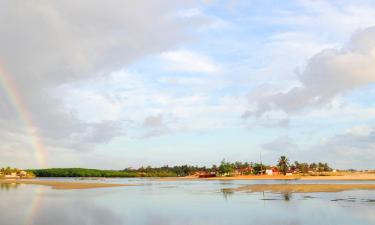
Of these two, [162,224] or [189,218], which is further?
[189,218]

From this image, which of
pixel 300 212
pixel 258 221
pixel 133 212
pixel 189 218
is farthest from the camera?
pixel 133 212

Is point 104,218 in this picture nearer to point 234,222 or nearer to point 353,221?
point 234,222

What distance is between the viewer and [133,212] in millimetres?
39875

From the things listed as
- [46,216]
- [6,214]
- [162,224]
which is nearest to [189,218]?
[162,224]

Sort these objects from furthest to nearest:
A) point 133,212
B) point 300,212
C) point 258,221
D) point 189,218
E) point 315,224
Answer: point 133,212 < point 300,212 < point 189,218 < point 258,221 < point 315,224

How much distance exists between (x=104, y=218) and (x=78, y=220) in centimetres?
231

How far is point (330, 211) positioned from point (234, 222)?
1049cm

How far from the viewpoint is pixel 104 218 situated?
35.0 meters

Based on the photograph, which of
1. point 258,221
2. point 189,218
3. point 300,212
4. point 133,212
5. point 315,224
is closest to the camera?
point 315,224

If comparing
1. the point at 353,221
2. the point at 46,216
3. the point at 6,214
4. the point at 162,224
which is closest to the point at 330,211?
the point at 353,221

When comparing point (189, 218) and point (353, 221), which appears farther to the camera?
point (189, 218)

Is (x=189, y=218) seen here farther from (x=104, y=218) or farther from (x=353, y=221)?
(x=353, y=221)

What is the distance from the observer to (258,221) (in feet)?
104

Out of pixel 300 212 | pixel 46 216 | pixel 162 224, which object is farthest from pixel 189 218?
pixel 46 216
